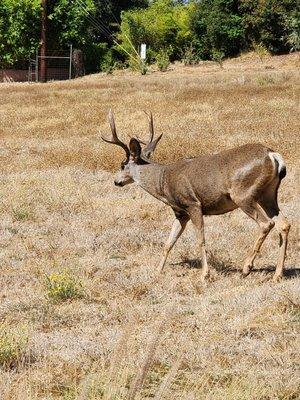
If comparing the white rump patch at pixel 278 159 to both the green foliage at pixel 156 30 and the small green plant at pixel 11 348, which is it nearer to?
the small green plant at pixel 11 348

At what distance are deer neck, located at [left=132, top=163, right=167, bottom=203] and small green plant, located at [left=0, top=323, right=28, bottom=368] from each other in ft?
10.5

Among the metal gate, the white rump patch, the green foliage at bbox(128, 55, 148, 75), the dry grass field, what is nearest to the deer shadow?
the dry grass field

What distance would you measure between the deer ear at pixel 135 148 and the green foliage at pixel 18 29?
139 ft

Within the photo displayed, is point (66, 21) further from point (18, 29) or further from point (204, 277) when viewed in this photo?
point (204, 277)

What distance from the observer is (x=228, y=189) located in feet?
24.3

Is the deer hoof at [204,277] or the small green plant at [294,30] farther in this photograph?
the small green plant at [294,30]

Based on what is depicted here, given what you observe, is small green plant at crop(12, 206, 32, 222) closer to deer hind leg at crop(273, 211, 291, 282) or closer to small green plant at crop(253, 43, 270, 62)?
deer hind leg at crop(273, 211, 291, 282)

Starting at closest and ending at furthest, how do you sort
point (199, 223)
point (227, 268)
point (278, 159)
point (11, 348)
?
point (11, 348), point (278, 159), point (199, 223), point (227, 268)

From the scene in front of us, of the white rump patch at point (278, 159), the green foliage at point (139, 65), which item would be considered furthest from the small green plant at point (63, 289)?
the green foliage at point (139, 65)

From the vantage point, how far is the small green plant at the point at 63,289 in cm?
656

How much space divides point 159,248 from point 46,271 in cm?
168

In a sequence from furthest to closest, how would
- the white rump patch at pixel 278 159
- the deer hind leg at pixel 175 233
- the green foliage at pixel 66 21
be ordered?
1. the green foliage at pixel 66 21
2. the deer hind leg at pixel 175 233
3. the white rump patch at pixel 278 159

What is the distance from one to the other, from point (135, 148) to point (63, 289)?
2.52 metres

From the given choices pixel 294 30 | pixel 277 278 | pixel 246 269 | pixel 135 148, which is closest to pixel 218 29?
pixel 294 30
